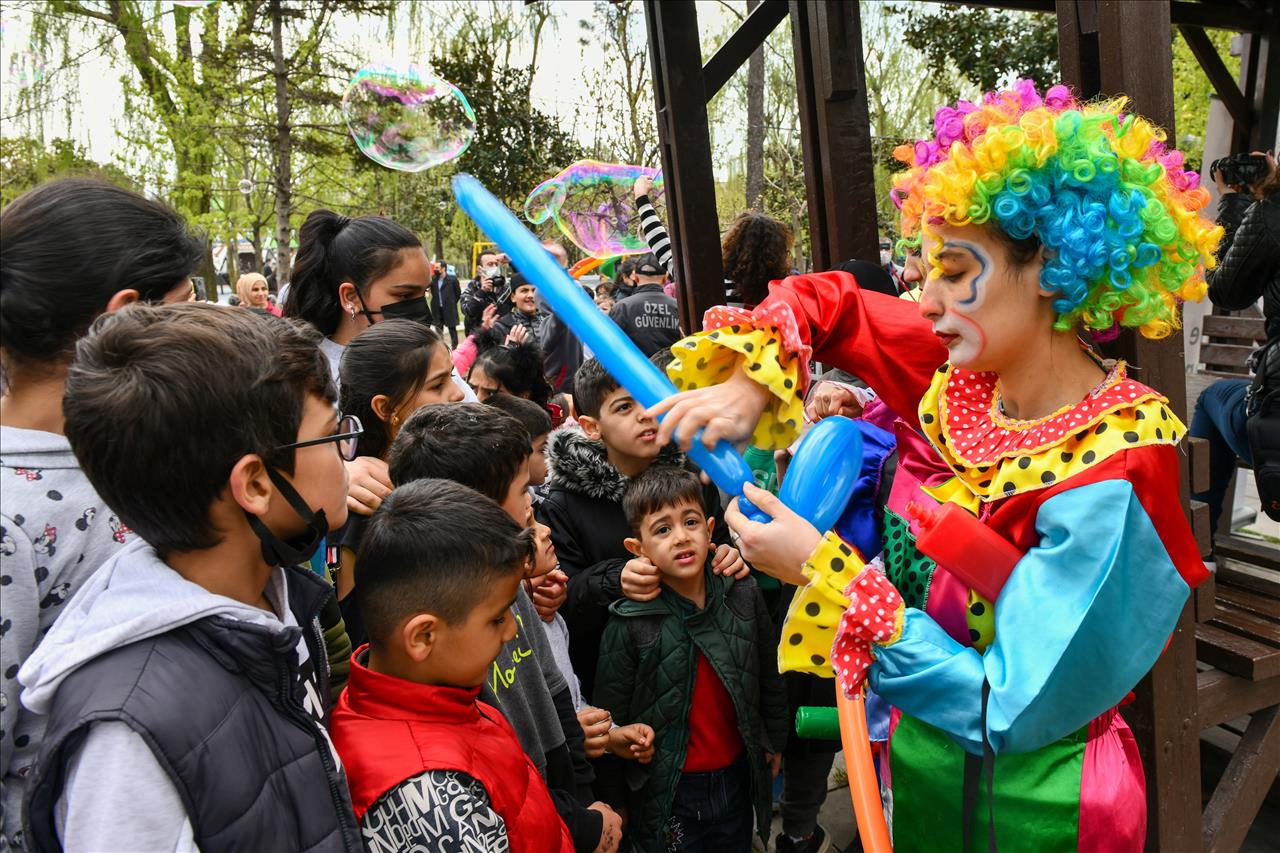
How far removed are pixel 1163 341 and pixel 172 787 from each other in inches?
82.7

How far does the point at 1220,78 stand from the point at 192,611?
6825 mm

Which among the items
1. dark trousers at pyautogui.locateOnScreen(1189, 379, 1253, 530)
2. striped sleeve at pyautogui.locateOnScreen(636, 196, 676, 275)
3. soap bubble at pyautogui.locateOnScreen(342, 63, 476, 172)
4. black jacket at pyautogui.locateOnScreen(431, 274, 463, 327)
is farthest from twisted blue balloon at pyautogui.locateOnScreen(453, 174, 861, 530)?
black jacket at pyautogui.locateOnScreen(431, 274, 463, 327)

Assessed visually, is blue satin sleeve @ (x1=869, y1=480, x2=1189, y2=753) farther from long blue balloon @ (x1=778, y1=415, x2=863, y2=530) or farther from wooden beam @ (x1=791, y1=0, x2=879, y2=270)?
wooden beam @ (x1=791, y1=0, x2=879, y2=270)

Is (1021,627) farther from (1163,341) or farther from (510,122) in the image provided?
(510,122)

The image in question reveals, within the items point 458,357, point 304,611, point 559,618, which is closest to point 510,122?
point 458,357

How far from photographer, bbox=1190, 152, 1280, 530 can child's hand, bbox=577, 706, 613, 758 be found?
2.64 m

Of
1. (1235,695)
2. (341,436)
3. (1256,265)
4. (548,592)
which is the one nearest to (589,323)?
(341,436)

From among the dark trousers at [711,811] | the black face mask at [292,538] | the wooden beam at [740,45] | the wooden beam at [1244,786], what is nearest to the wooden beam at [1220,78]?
the wooden beam at [740,45]

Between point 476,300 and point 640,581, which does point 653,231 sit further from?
point 476,300

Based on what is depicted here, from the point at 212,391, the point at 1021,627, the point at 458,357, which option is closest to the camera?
the point at 212,391

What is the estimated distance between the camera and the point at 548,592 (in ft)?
7.82

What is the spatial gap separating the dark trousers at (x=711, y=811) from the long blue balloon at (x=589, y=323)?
4.03 feet

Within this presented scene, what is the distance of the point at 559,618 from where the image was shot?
253 centimetres

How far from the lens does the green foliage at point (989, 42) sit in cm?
1047
